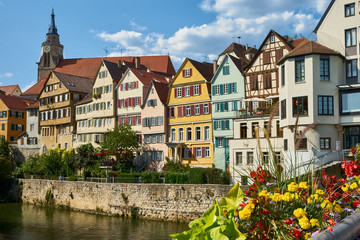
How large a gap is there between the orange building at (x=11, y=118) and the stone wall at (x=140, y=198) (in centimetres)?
3602

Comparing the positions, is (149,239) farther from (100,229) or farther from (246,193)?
(246,193)

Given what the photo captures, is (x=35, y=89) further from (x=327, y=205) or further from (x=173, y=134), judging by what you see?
(x=327, y=205)

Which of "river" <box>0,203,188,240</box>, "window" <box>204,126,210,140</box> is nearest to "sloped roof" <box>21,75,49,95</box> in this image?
"river" <box>0,203,188,240</box>

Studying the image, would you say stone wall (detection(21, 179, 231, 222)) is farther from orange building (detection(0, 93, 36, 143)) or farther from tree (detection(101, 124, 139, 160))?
orange building (detection(0, 93, 36, 143))

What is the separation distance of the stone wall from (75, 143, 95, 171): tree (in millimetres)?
7629

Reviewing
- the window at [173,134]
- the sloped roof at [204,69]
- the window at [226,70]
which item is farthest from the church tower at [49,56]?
the window at [226,70]

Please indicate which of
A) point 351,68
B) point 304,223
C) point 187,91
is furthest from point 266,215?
point 187,91

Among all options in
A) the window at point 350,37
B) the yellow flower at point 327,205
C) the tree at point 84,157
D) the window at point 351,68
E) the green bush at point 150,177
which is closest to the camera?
the yellow flower at point 327,205

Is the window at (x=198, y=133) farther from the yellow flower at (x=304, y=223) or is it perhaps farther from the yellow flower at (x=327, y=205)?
the yellow flower at (x=304, y=223)

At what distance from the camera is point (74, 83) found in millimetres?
64812

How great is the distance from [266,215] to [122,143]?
4487 cm

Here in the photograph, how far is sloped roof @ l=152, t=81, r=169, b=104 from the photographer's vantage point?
4942 cm

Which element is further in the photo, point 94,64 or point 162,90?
point 94,64

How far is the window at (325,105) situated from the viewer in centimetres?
3055
